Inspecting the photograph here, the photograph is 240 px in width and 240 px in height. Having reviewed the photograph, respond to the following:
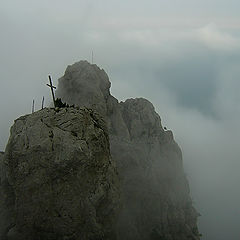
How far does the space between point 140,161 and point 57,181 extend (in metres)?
27.4

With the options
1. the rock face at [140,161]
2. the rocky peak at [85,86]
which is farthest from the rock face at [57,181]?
the rocky peak at [85,86]

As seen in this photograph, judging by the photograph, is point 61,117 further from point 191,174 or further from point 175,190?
point 191,174

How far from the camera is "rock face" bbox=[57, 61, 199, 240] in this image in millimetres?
57094

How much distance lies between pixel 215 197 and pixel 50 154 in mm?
126210

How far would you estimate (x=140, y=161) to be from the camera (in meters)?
61.9

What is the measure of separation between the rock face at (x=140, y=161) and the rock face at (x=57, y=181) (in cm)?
1436

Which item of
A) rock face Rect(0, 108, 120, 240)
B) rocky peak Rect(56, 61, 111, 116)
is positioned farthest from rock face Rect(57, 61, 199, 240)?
rock face Rect(0, 108, 120, 240)

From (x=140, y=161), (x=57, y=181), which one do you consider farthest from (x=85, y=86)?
(x=57, y=181)

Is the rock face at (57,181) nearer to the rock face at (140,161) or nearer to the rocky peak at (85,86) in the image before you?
the rock face at (140,161)

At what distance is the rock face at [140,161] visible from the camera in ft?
187

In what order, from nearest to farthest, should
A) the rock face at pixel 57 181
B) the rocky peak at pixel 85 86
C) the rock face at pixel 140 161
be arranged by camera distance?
the rock face at pixel 57 181, the rock face at pixel 140 161, the rocky peak at pixel 85 86

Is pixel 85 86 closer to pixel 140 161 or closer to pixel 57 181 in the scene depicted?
pixel 140 161

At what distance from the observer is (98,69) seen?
68875mm

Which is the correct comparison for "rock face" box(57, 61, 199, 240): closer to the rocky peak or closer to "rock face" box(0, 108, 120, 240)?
the rocky peak
